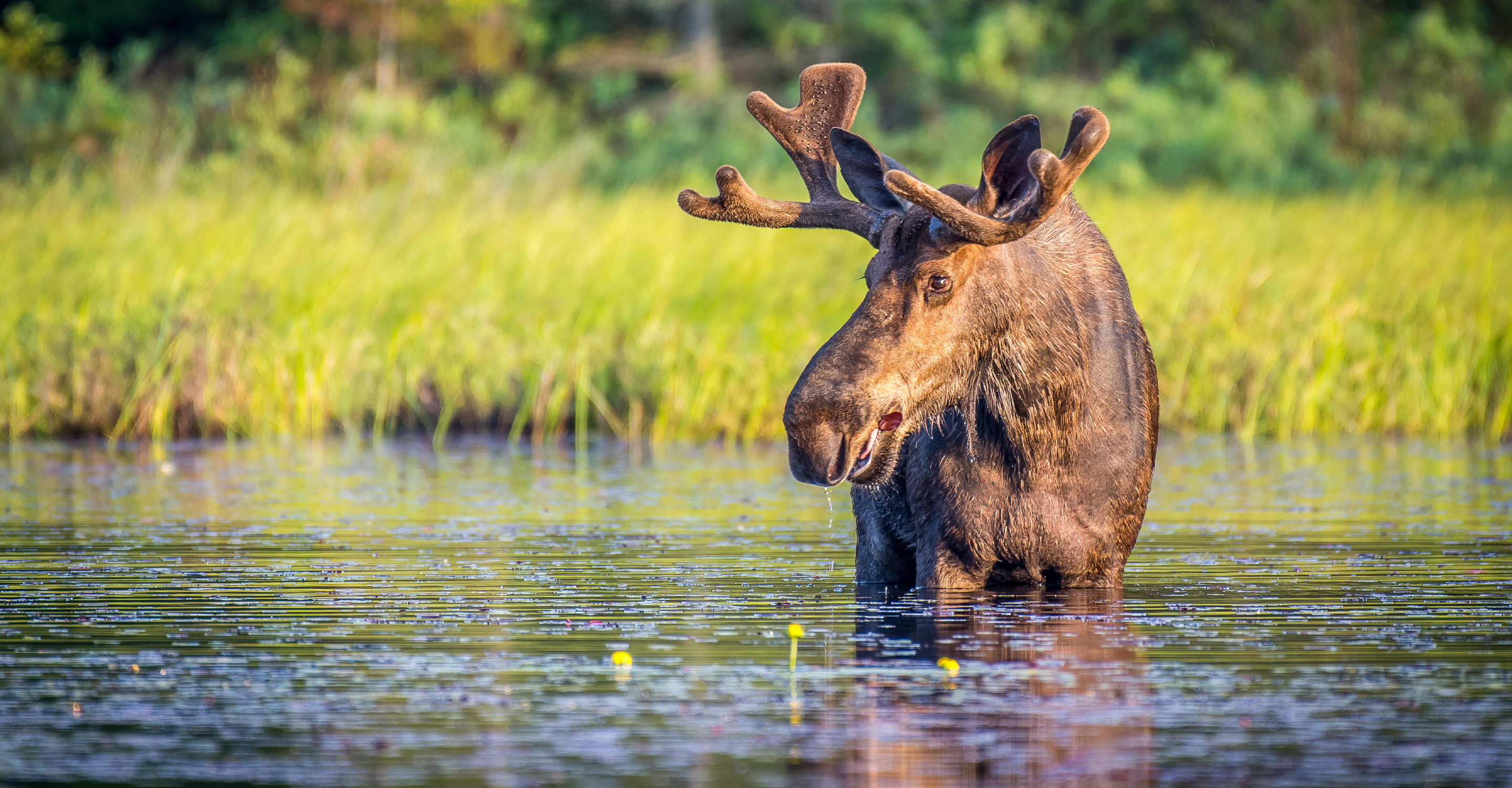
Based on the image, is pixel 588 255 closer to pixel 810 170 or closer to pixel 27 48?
pixel 810 170

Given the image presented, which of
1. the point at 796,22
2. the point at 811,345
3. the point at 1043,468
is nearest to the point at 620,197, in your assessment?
the point at 811,345

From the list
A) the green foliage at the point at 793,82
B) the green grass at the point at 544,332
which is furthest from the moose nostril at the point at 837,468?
the green foliage at the point at 793,82

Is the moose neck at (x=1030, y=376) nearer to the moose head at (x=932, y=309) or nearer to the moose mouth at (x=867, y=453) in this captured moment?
the moose head at (x=932, y=309)

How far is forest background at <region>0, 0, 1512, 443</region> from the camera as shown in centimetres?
1221

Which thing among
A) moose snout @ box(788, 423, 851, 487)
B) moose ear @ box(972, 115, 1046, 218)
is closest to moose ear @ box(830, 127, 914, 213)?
moose ear @ box(972, 115, 1046, 218)

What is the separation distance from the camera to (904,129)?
34594mm

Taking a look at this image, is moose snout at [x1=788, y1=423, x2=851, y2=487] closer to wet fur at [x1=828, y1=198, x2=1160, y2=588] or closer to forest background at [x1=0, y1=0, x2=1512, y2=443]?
wet fur at [x1=828, y1=198, x2=1160, y2=588]

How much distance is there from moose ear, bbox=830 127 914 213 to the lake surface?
4.08ft

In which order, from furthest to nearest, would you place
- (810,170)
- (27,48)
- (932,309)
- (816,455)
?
(27,48)
(810,170)
(932,309)
(816,455)

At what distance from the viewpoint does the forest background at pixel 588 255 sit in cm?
1221

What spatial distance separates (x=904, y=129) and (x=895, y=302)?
29.2 meters

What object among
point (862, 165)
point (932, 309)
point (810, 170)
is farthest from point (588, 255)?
point (932, 309)

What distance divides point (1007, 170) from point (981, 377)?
0.61 m

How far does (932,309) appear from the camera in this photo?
5.77 meters
